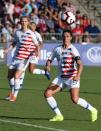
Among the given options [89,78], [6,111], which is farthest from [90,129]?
[89,78]

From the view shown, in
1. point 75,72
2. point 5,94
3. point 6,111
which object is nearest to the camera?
point 75,72

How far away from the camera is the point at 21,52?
18.1 m

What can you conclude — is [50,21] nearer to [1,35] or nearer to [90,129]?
[1,35]

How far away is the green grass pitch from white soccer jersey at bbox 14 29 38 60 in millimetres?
1165

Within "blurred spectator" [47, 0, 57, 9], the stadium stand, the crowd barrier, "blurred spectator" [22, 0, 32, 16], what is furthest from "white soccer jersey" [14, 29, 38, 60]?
"blurred spectator" [47, 0, 57, 9]

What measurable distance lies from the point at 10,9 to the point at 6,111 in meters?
20.1

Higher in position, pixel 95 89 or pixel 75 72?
pixel 75 72

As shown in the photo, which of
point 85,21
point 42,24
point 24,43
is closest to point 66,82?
point 24,43

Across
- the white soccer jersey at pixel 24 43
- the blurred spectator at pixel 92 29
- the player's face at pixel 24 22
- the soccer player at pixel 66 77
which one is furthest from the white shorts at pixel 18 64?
the blurred spectator at pixel 92 29

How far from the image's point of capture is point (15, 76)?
695 inches

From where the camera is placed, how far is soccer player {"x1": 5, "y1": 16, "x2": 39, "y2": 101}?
57.9ft

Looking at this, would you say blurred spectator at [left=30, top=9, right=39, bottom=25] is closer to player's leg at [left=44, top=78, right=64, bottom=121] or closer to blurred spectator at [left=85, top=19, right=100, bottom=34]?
blurred spectator at [left=85, top=19, right=100, bottom=34]

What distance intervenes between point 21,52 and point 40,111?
3113 mm

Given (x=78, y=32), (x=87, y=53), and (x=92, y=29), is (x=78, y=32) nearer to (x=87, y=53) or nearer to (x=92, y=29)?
(x=92, y=29)
